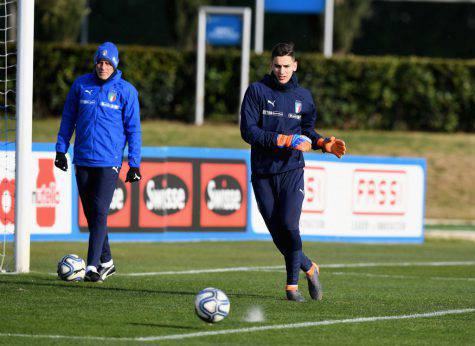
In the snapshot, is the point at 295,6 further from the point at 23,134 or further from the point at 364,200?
the point at 23,134

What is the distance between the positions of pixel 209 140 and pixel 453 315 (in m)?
17.7

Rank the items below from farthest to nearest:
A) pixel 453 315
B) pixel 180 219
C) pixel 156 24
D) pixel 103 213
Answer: pixel 156 24 → pixel 180 219 → pixel 103 213 → pixel 453 315

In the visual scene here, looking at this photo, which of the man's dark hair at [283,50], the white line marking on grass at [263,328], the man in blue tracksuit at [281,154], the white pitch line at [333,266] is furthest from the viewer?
the white pitch line at [333,266]

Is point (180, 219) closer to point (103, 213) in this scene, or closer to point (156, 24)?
point (103, 213)

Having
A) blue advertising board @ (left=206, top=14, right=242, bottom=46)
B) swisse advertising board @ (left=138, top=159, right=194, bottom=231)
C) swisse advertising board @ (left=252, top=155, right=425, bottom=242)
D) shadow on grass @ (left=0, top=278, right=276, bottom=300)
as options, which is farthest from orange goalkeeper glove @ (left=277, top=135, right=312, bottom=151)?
blue advertising board @ (left=206, top=14, right=242, bottom=46)

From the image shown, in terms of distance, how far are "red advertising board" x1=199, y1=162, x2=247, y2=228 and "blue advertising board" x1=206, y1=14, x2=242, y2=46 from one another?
8694 millimetres

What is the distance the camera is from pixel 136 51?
92.4 ft

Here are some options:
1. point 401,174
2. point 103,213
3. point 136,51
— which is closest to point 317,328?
point 103,213

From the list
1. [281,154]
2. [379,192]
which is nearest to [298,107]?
[281,154]

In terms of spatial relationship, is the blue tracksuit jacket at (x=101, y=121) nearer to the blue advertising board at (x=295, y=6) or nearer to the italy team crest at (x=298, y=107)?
the italy team crest at (x=298, y=107)

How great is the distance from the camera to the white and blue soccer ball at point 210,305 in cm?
825

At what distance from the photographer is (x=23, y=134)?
1207cm

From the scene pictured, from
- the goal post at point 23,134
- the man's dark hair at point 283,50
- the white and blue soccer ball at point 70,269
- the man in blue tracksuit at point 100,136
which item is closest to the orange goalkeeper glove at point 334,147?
the man's dark hair at point 283,50

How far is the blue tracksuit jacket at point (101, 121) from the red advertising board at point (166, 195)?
270 inches
